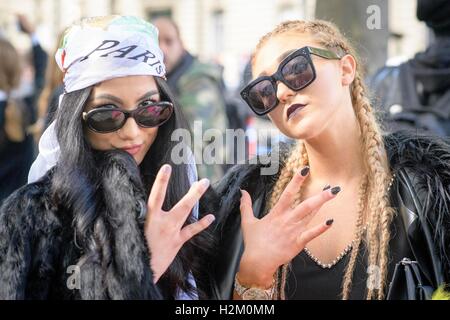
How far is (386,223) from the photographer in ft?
8.54

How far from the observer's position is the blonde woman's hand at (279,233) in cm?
248

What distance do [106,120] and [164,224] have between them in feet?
1.25

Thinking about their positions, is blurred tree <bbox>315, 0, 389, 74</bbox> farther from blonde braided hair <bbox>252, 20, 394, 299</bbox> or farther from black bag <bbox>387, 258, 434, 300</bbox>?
black bag <bbox>387, 258, 434, 300</bbox>

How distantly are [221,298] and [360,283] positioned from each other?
0.44 m

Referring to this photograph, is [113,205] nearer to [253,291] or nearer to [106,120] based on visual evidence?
[106,120]

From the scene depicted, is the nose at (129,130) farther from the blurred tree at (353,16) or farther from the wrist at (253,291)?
the blurred tree at (353,16)

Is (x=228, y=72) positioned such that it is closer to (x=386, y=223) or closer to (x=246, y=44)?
(x=246, y=44)

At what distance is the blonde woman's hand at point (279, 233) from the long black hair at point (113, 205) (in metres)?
0.18

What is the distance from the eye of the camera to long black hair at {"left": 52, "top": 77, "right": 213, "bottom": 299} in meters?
2.32

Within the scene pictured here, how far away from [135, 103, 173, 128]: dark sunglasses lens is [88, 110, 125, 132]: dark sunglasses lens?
0.06m

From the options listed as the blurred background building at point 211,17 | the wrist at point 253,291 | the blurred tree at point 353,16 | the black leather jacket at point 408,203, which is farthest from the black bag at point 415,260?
the blurred background building at point 211,17

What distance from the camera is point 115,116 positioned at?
2.55m

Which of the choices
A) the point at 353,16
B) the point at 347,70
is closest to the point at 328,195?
the point at 347,70
